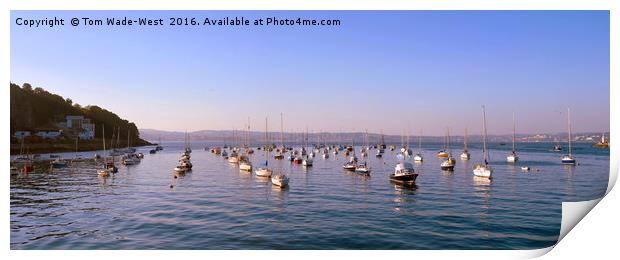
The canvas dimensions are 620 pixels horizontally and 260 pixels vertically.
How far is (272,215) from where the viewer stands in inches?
891

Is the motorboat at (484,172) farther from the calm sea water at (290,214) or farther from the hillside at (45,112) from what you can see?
the hillside at (45,112)

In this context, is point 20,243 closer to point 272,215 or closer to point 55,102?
point 272,215

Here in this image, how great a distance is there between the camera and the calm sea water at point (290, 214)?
1742 cm

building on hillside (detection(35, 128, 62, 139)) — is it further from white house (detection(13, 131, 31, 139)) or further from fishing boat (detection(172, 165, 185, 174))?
fishing boat (detection(172, 165, 185, 174))

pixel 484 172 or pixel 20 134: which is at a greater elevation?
pixel 20 134

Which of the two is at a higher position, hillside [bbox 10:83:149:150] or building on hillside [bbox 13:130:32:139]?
hillside [bbox 10:83:149:150]

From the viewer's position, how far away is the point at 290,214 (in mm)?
23016

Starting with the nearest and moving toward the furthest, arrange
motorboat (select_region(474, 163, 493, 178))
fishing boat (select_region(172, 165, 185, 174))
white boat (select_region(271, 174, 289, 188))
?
1. white boat (select_region(271, 174, 289, 188))
2. motorboat (select_region(474, 163, 493, 178))
3. fishing boat (select_region(172, 165, 185, 174))

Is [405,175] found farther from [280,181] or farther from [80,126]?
[80,126]

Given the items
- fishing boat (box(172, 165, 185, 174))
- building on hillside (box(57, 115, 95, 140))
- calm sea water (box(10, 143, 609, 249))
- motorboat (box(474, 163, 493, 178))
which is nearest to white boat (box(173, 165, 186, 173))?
fishing boat (box(172, 165, 185, 174))

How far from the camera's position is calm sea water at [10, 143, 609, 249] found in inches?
686

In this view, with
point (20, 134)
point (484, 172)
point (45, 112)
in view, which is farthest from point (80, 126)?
point (484, 172)

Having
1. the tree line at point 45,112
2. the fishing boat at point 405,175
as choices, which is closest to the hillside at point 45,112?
the tree line at point 45,112
